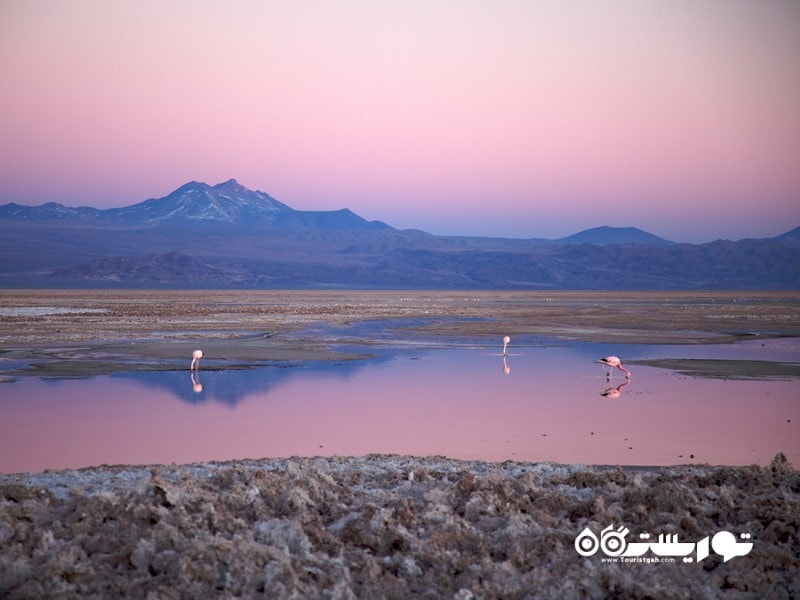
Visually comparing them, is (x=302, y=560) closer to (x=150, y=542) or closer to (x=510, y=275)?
(x=150, y=542)

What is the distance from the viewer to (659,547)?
6848 mm

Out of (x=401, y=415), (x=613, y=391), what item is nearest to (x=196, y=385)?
(x=401, y=415)

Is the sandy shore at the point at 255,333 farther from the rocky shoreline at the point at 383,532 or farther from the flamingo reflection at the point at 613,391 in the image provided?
the rocky shoreline at the point at 383,532

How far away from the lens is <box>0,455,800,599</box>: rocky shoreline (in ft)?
19.4

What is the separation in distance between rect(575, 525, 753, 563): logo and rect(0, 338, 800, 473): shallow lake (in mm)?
3622

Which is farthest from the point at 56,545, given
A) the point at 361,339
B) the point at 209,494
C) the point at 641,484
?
the point at 361,339

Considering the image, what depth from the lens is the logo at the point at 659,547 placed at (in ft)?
22.0

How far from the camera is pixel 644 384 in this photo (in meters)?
18.4

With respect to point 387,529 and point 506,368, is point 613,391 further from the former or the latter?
point 387,529

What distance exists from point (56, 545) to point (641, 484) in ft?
16.2

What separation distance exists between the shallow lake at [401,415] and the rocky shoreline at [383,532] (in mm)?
2483

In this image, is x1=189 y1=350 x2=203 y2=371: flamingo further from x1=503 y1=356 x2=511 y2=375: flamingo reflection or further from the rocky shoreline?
the rocky shoreline

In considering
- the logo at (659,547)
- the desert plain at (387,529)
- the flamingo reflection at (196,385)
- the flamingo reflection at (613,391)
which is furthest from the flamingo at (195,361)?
the logo at (659,547)

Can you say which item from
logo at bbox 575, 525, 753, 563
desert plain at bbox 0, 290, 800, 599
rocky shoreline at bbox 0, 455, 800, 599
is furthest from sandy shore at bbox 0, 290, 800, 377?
logo at bbox 575, 525, 753, 563
